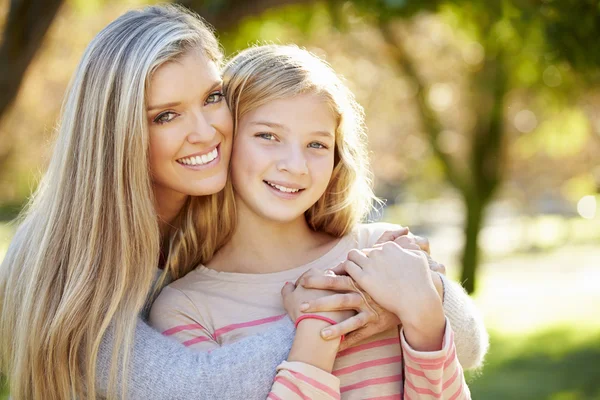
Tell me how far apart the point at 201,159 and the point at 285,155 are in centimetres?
29

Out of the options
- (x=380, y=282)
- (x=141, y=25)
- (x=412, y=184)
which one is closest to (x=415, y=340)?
(x=380, y=282)

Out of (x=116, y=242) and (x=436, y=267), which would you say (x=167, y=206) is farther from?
(x=436, y=267)

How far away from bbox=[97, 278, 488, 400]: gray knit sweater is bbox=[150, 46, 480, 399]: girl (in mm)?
66

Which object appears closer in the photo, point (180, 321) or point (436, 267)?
point (180, 321)

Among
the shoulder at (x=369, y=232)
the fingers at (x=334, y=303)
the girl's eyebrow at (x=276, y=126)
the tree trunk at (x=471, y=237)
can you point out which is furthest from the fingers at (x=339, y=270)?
the tree trunk at (x=471, y=237)

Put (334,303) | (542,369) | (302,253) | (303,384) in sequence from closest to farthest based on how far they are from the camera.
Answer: (303,384) → (334,303) → (302,253) → (542,369)

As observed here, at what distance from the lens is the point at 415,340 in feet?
7.74

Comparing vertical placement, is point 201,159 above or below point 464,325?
above

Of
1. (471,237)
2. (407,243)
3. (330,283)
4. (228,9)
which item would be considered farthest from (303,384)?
(471,237)

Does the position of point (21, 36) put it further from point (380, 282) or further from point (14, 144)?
point (14, 144)

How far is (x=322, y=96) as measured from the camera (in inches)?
107

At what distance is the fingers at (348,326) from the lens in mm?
2318

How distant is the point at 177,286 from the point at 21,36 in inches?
134

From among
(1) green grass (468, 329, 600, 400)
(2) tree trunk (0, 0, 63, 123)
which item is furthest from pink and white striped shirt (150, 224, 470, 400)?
(1) green grass (468, 329, 600, 400)
